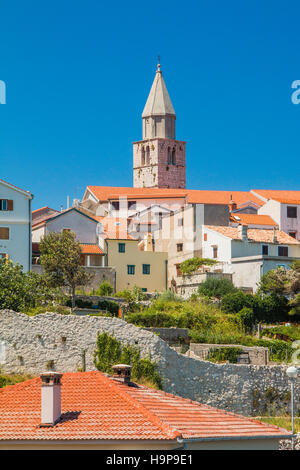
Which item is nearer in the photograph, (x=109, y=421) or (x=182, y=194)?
(x=109, y=421)

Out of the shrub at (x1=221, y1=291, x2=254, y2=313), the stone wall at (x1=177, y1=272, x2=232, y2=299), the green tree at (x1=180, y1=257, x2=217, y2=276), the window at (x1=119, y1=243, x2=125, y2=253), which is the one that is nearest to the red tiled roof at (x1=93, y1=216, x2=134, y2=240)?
the window at (x1=119, y1=243, x2=125, y2=253)

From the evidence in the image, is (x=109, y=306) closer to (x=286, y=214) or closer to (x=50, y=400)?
(x=286, y=214)

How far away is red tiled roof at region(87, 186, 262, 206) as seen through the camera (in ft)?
292

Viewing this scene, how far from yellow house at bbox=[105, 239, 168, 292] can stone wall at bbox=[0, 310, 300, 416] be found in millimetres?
26234

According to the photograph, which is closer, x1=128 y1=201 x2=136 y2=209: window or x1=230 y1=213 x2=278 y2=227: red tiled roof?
x1=230 y1=213 x2=278 y2=227: red tiled roof

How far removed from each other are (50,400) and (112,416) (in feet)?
5.28

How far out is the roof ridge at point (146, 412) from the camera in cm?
2338

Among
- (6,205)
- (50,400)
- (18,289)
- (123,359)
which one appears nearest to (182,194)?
(6,205)

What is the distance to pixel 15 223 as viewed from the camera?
57656 millimetres

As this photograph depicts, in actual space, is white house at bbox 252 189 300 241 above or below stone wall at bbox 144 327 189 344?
above

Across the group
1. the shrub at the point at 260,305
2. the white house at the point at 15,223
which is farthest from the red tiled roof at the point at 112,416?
the white house at the point at 15,223

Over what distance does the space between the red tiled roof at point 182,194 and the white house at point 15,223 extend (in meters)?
30.4

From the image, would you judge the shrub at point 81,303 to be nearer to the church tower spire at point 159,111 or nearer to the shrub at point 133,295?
the shrub at point 133,295

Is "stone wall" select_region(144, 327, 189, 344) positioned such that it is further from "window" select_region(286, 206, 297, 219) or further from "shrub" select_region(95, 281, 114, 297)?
"window" select_region(286, 206, 297, 219)
